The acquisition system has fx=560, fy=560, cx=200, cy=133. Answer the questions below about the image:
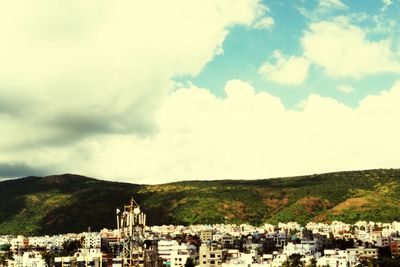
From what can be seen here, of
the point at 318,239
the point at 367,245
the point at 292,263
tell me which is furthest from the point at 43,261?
the point at 367,245

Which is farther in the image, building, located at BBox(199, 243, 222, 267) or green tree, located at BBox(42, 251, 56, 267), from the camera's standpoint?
green tree, located at BBox(42, 251, 56, 267)

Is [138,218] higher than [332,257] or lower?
higher

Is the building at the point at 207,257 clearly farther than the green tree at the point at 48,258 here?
No

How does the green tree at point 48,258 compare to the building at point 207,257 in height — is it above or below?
below

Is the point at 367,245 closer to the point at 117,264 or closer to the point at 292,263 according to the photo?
Answer: the point at 292,263

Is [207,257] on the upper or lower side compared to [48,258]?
upper

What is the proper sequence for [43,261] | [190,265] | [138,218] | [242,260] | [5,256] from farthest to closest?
[5,256] → [43,261] → [190,265] → [242,260] → [138,218]

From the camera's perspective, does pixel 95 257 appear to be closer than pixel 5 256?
Yes

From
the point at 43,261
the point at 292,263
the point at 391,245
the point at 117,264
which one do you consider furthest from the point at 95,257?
the point at 391,245

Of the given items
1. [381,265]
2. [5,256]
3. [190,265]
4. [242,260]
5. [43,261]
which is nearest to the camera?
[381,265]

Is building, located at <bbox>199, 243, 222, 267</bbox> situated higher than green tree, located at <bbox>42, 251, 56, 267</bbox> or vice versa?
building, located at <bbox>199, 243, 222, 267</bbox>

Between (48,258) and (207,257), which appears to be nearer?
(207,257)
